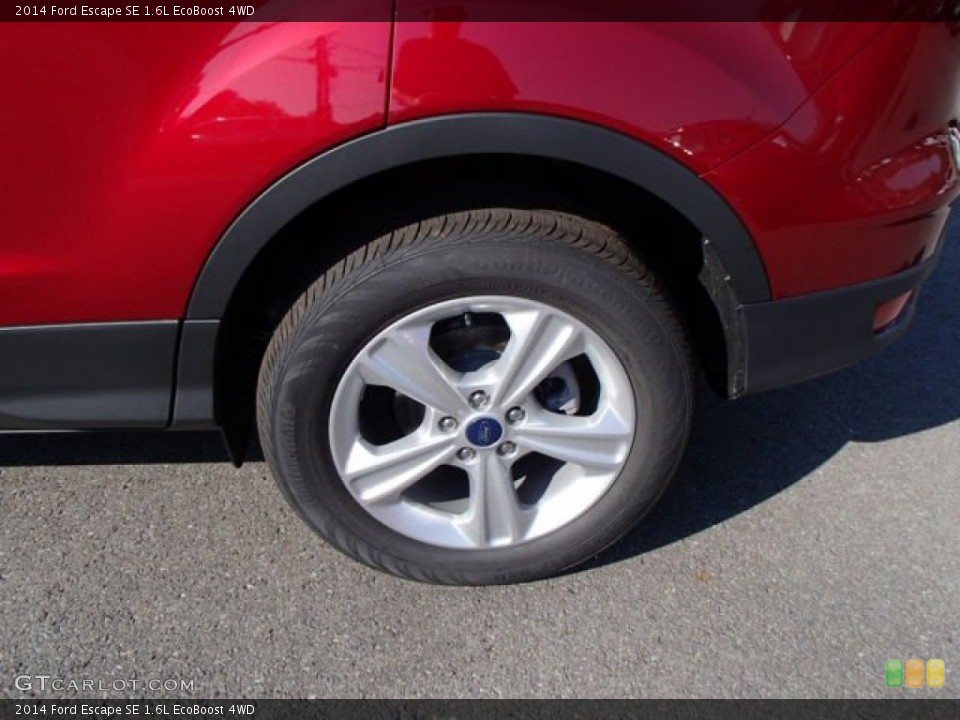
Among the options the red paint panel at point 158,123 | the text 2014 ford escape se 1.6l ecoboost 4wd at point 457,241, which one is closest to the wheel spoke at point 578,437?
the text 2014 ford escape se 1.6l ecoboost 4wd at point 457,241

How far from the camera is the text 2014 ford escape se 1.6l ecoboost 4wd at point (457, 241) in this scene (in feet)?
5.52

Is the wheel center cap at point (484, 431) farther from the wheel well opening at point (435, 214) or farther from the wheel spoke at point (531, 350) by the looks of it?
the wheel well opening at point (435, 214)

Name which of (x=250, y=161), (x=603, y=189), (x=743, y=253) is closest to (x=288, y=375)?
(x=250, y=161)

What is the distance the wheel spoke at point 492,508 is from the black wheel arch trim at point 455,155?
695 mm

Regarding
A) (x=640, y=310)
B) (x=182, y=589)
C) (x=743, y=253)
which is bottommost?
(x=182, y=589)

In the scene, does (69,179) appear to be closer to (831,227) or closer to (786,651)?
(831,227)

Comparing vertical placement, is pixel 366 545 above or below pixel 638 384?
below

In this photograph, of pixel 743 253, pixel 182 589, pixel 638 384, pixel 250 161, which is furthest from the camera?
pixel 182 589

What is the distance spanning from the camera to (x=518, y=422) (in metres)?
2.08

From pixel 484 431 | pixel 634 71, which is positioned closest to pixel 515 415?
pixel 484 431

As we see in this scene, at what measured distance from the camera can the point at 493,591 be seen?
225 centimetres

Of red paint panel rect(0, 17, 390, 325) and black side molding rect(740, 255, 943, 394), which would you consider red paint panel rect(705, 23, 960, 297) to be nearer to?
black side molding rect(740, 255, 943, 394)

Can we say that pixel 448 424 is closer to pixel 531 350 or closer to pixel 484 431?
pixel 484 431

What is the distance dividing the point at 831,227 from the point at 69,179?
5.00 feet
